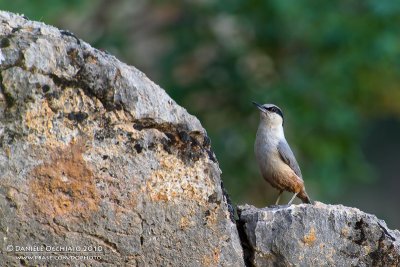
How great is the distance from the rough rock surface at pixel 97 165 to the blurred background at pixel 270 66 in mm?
7512

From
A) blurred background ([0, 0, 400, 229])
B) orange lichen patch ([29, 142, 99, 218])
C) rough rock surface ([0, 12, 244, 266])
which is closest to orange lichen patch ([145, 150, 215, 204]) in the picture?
rough rock surface ([0, 12, 244, 266])

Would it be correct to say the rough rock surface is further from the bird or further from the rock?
the bird

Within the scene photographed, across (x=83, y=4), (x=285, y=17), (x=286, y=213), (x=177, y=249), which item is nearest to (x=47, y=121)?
(x=177, y=249)

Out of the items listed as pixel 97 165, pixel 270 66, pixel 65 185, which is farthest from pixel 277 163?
pixel 270 66

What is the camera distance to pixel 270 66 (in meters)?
15.8

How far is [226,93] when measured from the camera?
51.7 ft

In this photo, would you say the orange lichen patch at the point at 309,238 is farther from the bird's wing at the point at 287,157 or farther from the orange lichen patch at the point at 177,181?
the bird's wing at the point at 287,157

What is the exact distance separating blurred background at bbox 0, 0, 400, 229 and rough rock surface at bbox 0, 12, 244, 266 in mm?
7512

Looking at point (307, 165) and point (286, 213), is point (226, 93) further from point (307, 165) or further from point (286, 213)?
point (286, 213)

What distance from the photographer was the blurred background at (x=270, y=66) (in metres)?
14.0

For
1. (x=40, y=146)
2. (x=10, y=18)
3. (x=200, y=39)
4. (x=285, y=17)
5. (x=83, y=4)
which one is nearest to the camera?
(x=40, y=146)

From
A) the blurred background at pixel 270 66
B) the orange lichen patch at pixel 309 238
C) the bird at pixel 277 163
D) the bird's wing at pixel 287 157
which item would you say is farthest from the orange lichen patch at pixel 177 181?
the blurred background at pixel 270 66

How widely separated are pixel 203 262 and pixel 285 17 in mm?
8918

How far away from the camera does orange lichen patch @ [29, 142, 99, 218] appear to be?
5.60 meters
